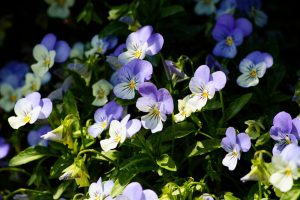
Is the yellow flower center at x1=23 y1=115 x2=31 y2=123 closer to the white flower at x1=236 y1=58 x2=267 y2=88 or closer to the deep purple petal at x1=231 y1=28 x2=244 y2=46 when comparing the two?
the white flower at x1=236 y1=58 x2=267 y2=88

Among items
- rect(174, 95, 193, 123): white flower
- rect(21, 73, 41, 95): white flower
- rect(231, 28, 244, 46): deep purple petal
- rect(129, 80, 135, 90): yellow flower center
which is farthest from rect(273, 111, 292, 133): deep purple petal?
rect(21, 73, 41, 95): white flower

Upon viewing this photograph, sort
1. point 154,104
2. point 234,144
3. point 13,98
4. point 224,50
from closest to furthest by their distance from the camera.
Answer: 1. point 234,144
2. point 154,104
3. point 224,50
4. point 13,98

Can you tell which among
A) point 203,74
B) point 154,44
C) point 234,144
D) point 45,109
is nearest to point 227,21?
point 154,44

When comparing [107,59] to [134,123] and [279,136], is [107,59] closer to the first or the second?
[134,123]

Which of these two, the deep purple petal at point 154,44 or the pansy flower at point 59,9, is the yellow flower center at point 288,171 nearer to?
the deep purple petal at point 154,44

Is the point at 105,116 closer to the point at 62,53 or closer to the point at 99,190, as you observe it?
the point at 99,190
